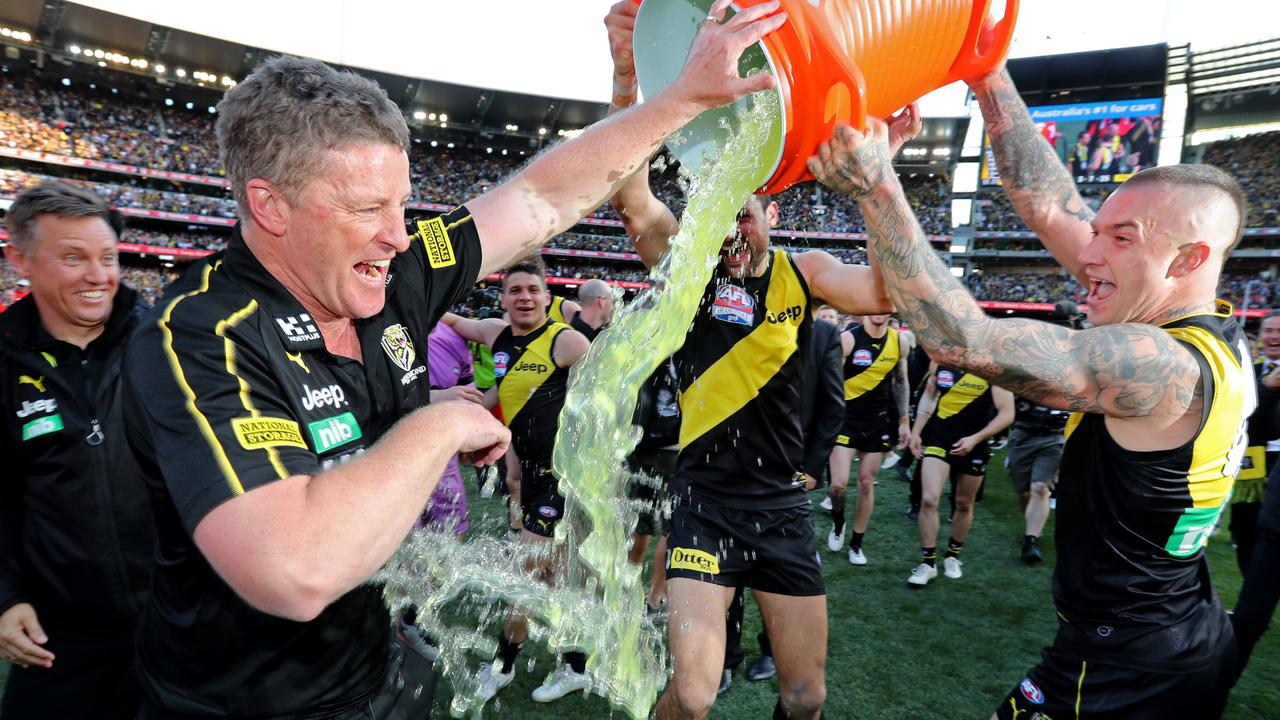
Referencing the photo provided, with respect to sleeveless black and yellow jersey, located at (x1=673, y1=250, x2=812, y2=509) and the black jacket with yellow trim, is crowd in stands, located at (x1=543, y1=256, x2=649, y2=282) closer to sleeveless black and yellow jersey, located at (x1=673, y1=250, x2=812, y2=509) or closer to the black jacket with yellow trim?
sleeveless black and yellow jersey, located at (x1=673, y1=250, x2=812, y2=509)

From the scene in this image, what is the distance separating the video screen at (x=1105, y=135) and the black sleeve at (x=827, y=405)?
34.2 m

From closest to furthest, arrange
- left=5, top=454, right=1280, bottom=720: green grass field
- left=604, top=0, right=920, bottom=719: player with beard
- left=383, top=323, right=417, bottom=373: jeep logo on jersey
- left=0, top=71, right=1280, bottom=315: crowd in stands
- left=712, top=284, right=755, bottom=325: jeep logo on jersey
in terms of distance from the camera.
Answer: left=383, top=323, right=417, bottom=373: jeep logo on jersey → left=604, top=0, right=920, bottom=719: player with beard → left=712, top=284, right=755, bottom=325: jeep logo on jersey → left=5, top=454, right=1280, bottom=720: green grass field → left=0, top=71, right=1280, bottom=315: crowd in stands

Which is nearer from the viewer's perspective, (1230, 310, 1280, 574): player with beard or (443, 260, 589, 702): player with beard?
(1230, 310, 1280, 574): player with beard

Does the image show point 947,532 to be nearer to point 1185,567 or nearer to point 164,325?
point 1185,567

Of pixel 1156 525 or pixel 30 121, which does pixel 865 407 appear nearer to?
pixel 1156 525

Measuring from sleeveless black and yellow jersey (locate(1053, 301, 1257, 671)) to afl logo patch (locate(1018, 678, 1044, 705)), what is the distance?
0.19m

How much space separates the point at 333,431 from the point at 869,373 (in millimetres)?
7625

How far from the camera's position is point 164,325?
4.47 feet

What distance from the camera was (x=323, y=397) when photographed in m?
1.58

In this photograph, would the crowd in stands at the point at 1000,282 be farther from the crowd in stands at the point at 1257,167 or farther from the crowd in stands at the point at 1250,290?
the crowd in stands at the point at 1257,167

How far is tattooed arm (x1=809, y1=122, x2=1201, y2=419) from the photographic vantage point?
6.24 feet

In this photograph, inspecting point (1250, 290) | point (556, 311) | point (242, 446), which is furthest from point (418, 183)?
point (1250, 290)

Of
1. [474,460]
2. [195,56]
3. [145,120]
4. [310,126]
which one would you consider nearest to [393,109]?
[310,126]

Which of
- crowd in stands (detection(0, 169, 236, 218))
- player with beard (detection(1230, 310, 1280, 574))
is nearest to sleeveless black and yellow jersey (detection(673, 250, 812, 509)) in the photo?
player with beard (detection(1230, 310, 1280, 574))
